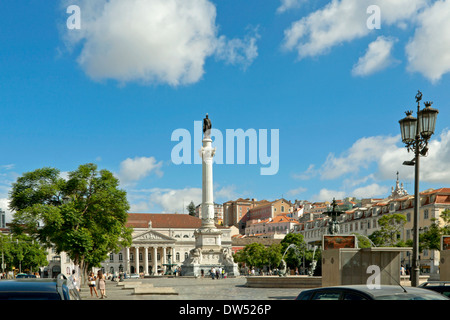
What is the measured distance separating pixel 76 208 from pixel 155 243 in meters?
106

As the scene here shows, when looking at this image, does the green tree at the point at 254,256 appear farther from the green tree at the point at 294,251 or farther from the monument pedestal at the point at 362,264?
the monument pedestal at the point at 362,264

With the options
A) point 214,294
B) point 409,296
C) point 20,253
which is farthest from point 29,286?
point 20,253

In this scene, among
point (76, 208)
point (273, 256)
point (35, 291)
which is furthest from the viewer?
point (273, 256)

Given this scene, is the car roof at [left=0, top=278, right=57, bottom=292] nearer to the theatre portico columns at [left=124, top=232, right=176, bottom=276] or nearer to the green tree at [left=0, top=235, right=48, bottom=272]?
the green tree at [left=0, top=235, right=48, bottom=272]

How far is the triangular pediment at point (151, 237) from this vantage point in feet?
496

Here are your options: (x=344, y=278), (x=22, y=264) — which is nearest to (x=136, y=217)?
(x=22, y=264)

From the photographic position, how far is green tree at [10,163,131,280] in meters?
44.9

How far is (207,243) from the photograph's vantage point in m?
81.5

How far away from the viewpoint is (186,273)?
78.5 meters

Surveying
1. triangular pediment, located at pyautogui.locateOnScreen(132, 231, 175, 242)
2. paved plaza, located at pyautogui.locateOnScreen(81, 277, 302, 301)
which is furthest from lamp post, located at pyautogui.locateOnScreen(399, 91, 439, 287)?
triangular pediment, located at pyautogui.locateOnScreen(132, 231, 175, 242)

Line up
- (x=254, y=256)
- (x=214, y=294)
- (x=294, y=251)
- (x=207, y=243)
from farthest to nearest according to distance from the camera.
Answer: (x=254, y=256) < (x=294, y=251) < (x=207, y=243) < (x=214, y=294)

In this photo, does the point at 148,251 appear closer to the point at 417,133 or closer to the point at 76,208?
the point at 76,208
